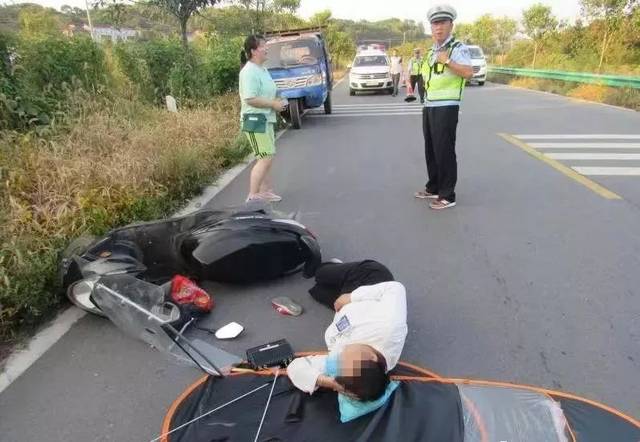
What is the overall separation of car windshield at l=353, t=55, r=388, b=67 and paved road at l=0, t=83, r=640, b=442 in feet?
43.3

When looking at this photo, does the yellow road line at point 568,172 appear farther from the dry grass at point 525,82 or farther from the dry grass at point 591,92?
the dry grass at point 525,82

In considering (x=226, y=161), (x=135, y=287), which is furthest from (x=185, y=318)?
(x=226, y=161)

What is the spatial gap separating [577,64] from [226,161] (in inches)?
867

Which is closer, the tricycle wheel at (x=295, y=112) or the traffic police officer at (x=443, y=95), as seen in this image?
the traffic police officer at (x=443, y=95)

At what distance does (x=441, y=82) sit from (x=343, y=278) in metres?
2.71

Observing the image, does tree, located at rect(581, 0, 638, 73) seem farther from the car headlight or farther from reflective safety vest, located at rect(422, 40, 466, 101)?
reflective safety vest, located at rect(422, 40, 466, 101)

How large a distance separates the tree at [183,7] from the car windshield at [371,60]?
861 centimetres

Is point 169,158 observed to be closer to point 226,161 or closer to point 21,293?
point 226,161

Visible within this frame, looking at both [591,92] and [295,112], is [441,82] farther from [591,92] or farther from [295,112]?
[591,92]

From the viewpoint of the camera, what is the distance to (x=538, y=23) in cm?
2911

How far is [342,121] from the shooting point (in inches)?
512

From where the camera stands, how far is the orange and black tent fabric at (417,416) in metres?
2.27

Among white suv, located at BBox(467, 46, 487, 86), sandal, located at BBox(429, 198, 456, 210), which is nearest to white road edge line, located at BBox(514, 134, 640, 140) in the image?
sandal, located at BBox(429, 198, 456, 210)

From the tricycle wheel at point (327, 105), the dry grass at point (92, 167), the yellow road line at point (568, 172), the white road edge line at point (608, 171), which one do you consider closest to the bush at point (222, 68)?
the tricycle wheel at point (327, 105)
